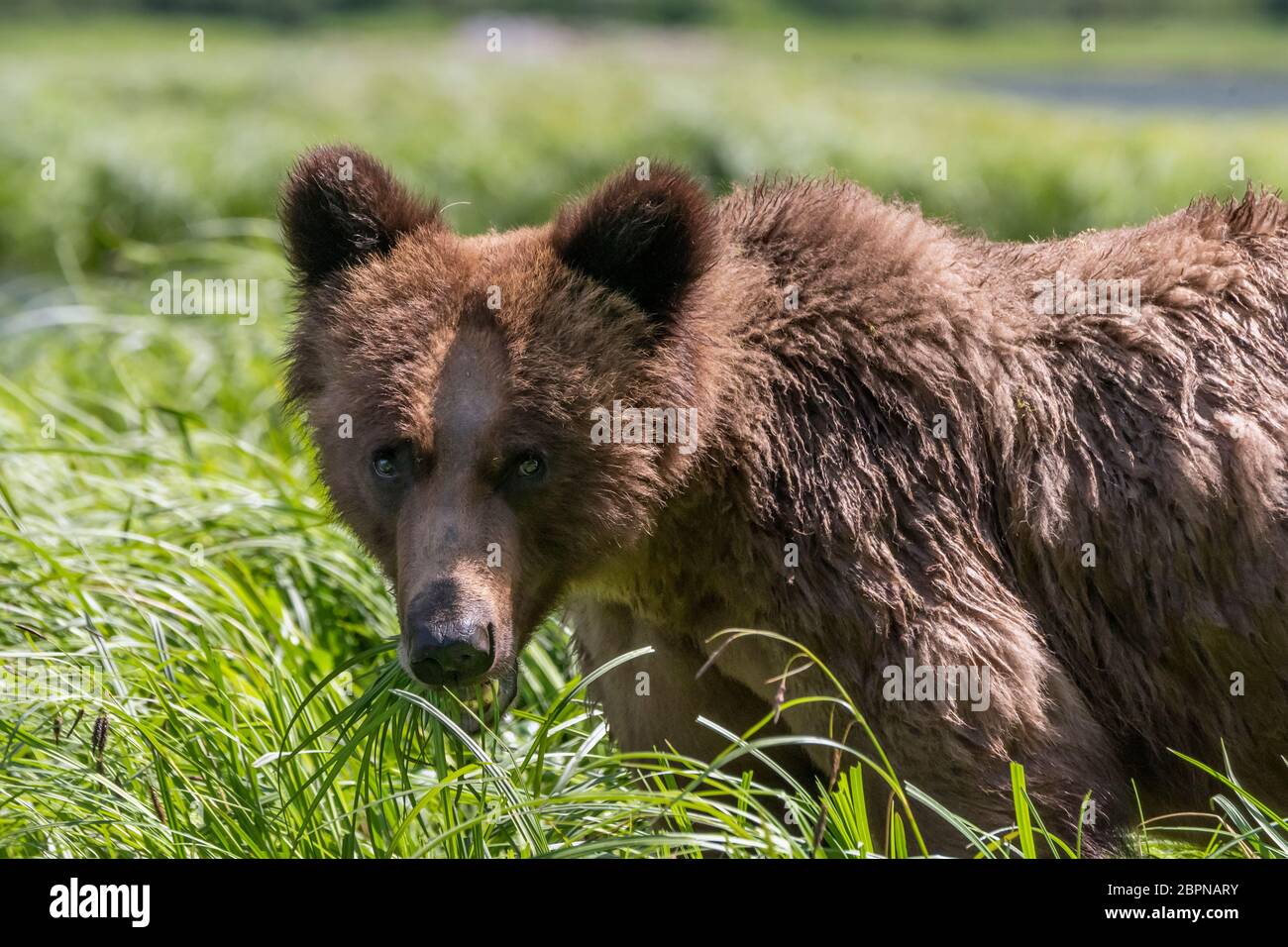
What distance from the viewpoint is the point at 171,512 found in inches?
264

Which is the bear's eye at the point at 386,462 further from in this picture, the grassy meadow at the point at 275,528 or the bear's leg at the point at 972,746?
the bear's leg at the point at 972,746

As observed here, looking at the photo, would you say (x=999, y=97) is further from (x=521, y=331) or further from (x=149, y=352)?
(x=521, y=331)

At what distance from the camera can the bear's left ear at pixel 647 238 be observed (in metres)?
4.41

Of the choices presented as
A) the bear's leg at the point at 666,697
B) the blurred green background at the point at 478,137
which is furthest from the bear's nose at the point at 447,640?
the blurred green background at the point at 478,137

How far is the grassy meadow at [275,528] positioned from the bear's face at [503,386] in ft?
1.29

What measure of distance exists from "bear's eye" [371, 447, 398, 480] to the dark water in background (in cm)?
2761

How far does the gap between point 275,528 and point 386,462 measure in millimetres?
2393

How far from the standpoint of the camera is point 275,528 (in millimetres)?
6594

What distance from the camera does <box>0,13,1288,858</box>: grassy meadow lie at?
4445mm
